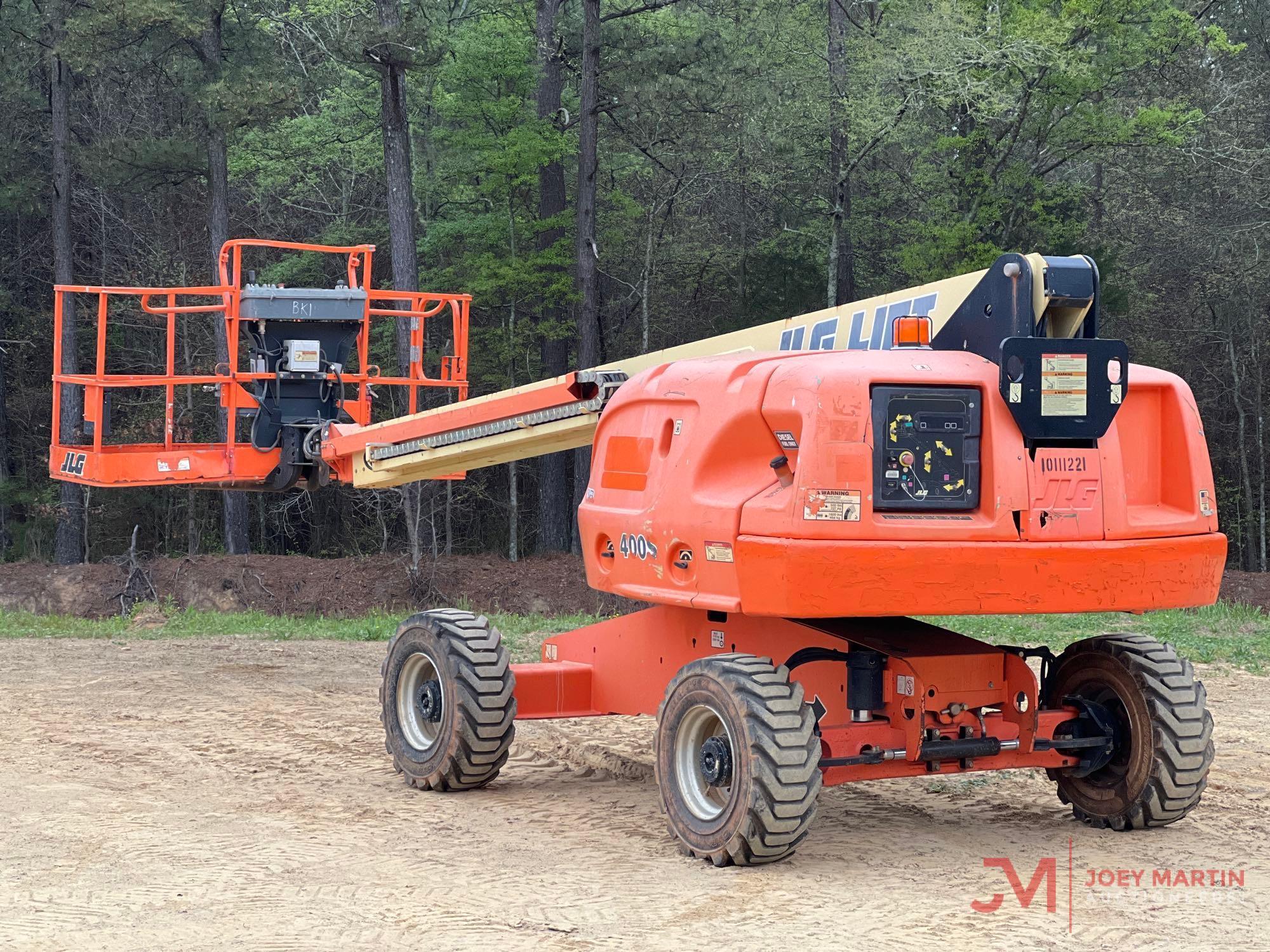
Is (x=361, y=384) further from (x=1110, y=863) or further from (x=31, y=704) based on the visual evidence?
(x=1110, y=863)

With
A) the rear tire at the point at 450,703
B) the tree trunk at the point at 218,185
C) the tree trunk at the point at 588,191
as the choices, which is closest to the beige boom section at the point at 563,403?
the rear tire at the point at 450,703

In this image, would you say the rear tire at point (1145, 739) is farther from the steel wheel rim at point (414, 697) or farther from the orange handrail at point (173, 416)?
the orange handrail at point (173, 416)

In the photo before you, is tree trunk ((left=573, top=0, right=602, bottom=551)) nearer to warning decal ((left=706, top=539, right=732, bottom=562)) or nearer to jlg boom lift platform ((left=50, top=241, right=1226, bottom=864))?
jlg boom lift platform ((left=50, top=241, right=1226, bottom=864))

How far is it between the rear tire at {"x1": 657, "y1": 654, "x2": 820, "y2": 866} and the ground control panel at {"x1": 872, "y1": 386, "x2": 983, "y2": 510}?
0.98m

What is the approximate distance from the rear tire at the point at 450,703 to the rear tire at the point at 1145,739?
3.04 meters

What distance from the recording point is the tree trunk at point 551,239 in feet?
90.8

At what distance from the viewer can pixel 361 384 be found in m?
11.2

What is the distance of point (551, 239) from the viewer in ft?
92.5

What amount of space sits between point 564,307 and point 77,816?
20821mm

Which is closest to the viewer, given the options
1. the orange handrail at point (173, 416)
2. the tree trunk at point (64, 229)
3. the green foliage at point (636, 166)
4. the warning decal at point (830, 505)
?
the warning decal at point (830, 505)

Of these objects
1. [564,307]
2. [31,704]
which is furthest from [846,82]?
[31,704]

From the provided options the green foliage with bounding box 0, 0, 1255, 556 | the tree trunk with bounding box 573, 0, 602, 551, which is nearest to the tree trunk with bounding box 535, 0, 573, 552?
the green foliage with bounding box 0, 0, 1255, 556

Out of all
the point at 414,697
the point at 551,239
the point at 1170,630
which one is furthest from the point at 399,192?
the point at 414,697

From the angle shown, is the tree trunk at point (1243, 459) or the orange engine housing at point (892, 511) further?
the tree trunk at point (1243, 459)
